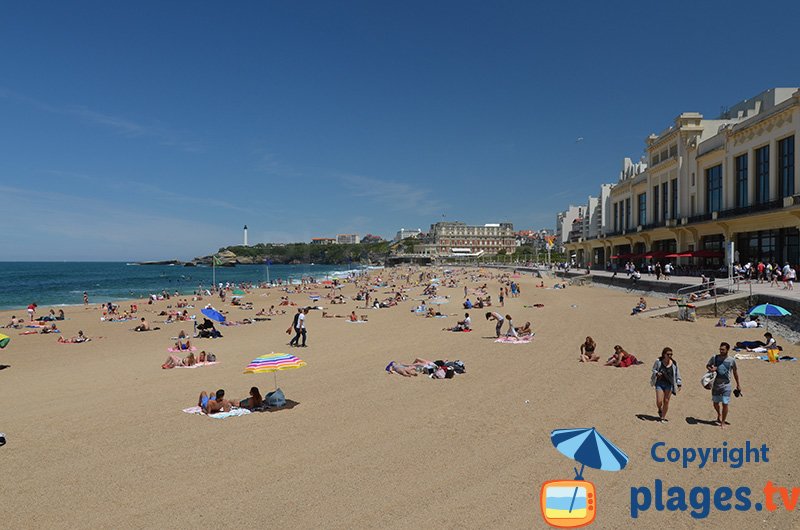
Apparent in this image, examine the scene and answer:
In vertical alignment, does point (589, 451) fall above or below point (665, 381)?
above

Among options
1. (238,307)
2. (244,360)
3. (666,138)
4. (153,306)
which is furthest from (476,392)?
(666,138)

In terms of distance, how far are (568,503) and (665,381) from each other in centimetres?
378

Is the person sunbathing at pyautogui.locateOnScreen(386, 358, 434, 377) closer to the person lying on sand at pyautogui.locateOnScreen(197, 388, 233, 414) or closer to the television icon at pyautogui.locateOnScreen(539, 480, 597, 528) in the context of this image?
the person lying on sand at pyautogui.locateOnScreen(197, 388, 233, 414)

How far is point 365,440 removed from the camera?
699 cm

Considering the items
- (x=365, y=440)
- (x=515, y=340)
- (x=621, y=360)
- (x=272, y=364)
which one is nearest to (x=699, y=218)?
(x=515, y=340)

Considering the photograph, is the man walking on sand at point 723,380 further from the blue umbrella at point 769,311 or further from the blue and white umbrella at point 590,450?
the blue umbrella at point 769,311

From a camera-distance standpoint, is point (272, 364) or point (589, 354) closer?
point (272, 364)

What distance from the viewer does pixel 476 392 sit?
9.47m

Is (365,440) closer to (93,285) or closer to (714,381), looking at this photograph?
(714,381)

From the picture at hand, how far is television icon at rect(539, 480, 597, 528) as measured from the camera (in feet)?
14.5

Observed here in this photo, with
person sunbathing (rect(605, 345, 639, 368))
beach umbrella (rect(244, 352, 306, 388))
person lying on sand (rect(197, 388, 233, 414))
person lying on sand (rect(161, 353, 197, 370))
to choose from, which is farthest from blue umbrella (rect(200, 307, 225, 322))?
person sunbathing (rect(605, 345, 639, 368))

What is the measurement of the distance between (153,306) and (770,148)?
127ft

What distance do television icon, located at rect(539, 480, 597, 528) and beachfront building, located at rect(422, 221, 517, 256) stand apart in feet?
526

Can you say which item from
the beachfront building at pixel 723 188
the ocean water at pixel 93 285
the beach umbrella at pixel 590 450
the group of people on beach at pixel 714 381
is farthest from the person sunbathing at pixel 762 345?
the ocean water at pixel 93 285
